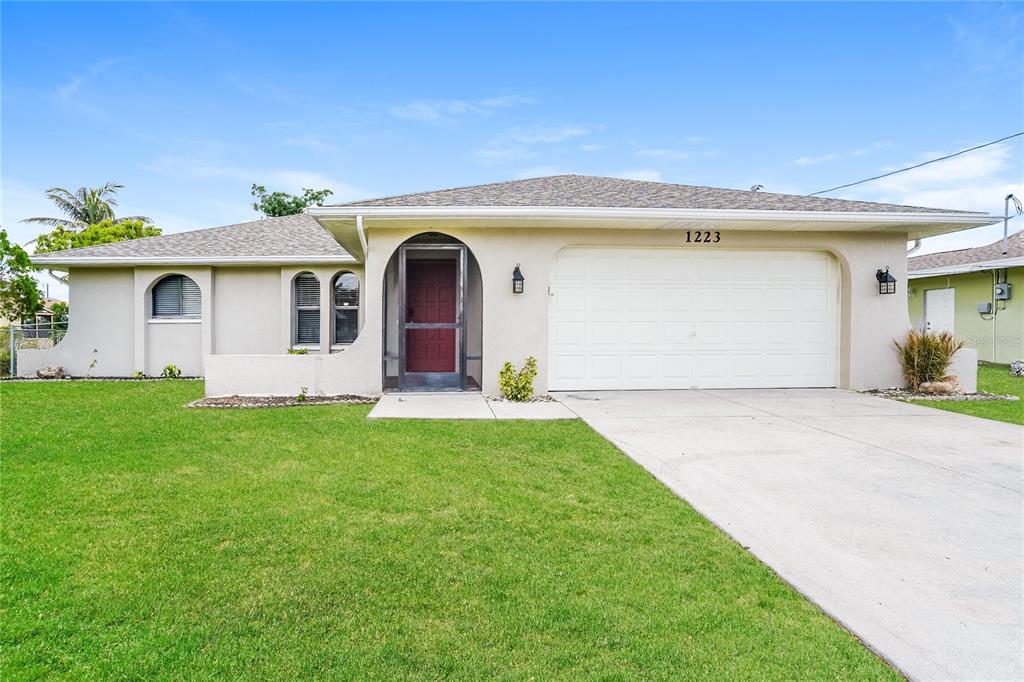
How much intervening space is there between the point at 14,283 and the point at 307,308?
24.5 feet

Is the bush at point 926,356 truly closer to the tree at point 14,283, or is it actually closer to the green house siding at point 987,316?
the green house siding at point 987,316

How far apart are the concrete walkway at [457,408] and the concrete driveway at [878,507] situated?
0.54 metres

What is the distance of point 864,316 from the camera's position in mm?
9438

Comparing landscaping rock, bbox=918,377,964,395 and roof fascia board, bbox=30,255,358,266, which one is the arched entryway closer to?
roof fascia board, bbox=30,255,358,266

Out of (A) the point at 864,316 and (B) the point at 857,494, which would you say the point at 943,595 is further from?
(A) the point at 864,316

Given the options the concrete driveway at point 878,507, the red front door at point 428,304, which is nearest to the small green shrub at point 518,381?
the concrete driveway at point 878,507

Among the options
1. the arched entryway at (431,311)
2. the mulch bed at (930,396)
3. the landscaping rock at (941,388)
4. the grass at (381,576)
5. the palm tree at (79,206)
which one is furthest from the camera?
the palm tree at (79,206)

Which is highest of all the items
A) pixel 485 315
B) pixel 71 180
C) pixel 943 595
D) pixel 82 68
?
pixel 71 180

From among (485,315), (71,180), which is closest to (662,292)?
(485,315)

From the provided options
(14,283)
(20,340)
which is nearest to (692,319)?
(20,340)

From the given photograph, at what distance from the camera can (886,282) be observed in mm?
9281

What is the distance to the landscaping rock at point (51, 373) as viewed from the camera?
1211 centimetres

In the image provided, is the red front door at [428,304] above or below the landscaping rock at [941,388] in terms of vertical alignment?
above

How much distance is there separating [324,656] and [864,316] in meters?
10.2
